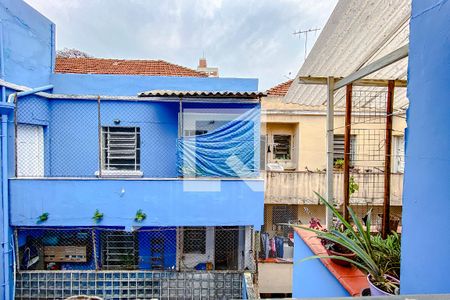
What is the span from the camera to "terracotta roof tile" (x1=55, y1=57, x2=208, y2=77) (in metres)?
8.67

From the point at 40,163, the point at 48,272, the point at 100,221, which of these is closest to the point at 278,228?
the point at 100,221

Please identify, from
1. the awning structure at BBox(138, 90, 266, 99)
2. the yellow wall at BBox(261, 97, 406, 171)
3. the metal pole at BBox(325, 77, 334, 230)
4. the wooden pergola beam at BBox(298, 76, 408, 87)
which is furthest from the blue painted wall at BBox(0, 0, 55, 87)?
the yellow wall at BBox(261, 97, 406, 171)

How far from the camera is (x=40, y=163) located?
686 centimetres

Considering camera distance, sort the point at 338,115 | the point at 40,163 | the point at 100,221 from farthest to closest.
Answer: the point at 338,115 < the point at 40,163 < the point at 100,221

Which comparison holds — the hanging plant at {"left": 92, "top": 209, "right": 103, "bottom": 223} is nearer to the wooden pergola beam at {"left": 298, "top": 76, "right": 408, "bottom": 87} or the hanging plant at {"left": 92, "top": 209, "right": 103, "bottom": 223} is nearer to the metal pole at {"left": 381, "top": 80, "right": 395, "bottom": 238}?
the wooden pergola beam at {"left": 298, "top": 76, "right": 408, "bottom": 87}

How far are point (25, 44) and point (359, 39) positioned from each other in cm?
737

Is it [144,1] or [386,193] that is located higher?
[144,1]

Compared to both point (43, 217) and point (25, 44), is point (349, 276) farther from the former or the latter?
point (25, 44)

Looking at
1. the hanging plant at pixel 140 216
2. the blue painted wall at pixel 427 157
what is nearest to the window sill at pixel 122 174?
the hanging plant at pixel 140 216

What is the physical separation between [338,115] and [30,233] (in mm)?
10421

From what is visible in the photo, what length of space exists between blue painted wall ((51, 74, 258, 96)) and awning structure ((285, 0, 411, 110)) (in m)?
4.18

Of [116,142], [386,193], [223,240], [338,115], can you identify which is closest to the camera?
[386,193]

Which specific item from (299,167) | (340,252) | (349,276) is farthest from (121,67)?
(349,276)

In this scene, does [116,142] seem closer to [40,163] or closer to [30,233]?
[40,163]
